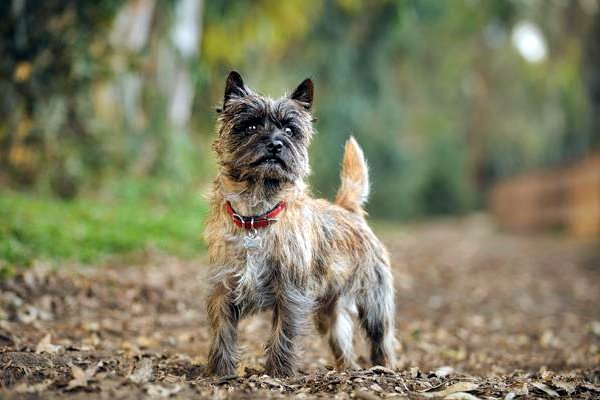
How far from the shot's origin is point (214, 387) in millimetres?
4086

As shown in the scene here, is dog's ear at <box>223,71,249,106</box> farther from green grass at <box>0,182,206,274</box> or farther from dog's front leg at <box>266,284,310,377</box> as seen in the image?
green grass at <box>0,182,206,274</box>

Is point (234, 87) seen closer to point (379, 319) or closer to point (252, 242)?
point (252, 242)

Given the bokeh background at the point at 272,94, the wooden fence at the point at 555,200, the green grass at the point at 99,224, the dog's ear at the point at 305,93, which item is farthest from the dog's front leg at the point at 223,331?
the wooden fence at the point at 555,200

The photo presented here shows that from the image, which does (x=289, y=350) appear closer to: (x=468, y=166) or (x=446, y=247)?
(x=446, y=247)

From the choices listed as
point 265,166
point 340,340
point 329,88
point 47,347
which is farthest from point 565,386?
point 329,88

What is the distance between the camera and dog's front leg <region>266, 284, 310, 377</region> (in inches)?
181

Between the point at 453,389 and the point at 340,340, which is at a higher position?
the point at 340,340

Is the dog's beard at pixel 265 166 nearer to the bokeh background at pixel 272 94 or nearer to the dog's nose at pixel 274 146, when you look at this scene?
the dog's nose at pixel 274 146

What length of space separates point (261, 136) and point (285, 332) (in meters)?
1.23

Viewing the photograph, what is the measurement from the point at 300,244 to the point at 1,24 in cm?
690

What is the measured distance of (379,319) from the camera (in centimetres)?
547

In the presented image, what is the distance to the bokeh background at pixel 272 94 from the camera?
421 inches

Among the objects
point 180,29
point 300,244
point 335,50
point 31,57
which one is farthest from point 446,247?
point 300,244

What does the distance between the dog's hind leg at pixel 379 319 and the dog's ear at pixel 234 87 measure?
1.62 m
